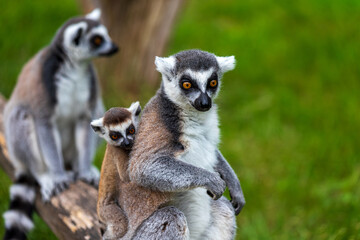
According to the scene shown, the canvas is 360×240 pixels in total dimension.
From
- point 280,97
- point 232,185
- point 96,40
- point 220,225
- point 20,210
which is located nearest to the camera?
point 220,225

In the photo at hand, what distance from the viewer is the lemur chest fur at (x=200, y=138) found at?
2.91 metres

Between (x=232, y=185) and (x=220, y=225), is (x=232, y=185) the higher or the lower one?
the higher one

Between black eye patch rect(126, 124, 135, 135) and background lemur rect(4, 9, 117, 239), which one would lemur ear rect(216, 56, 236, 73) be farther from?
background lemur rect(4, 9, 117, 239)

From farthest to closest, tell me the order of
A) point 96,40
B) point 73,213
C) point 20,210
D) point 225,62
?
point 96,40 → point 20,210 → point 73,213 → point 225,62

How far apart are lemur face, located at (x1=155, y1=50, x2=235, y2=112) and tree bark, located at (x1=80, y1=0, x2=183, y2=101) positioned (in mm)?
4685

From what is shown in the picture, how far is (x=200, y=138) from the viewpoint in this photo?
297 centimetres

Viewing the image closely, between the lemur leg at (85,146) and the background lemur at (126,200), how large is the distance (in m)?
1.71

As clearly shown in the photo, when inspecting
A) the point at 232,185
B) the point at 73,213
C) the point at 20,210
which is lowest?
the point at 20,210

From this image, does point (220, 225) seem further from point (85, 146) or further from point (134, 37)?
point (134, 37)

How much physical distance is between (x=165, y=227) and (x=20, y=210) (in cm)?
202

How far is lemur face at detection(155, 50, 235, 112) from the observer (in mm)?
2889

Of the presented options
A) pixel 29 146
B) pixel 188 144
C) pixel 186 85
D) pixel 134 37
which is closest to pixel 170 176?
pixel 188 144

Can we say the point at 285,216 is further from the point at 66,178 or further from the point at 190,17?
the point at 190,17

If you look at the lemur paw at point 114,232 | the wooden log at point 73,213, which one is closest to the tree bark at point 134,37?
the wooden log at point 73,213
